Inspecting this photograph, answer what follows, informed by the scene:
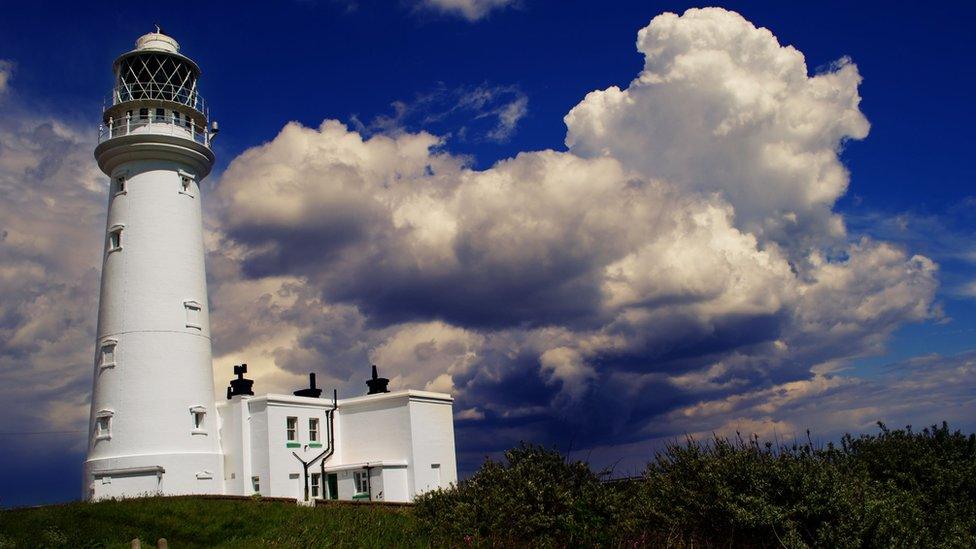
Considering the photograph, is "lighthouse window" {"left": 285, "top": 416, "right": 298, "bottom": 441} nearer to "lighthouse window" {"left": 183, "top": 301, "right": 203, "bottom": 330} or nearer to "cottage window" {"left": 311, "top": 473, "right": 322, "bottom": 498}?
"cottage window" {"left": 311, "top": 473, "right": 322, "bottom": 498}

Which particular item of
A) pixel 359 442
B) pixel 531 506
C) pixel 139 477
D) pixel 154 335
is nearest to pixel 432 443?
pixel 359 442

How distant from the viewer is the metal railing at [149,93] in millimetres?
32562

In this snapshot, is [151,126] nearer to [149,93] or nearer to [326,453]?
[149,93]

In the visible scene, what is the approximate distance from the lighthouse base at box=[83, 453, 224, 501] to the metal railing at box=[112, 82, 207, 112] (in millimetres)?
14758

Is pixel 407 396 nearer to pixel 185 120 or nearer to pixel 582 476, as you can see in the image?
pixel 185 120

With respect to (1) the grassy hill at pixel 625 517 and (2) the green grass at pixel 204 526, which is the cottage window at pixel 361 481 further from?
(1) the grassy hill at pixel 625 517

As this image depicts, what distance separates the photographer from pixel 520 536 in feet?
46.8

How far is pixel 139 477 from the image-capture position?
92.5ft

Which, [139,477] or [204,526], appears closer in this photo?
[204,526]

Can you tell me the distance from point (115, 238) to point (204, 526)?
1623 centimetres

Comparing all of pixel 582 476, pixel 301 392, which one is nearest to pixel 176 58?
pixel 301 392

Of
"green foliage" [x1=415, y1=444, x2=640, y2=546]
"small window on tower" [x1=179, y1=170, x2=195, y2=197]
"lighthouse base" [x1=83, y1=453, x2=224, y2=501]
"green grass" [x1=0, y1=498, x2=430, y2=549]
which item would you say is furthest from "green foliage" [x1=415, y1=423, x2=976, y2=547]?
"small window on tower" [x1=179, y1=170, x2=195, y2=197]

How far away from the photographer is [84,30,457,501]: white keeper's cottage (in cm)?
2889

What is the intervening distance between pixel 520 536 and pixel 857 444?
44.2ft
